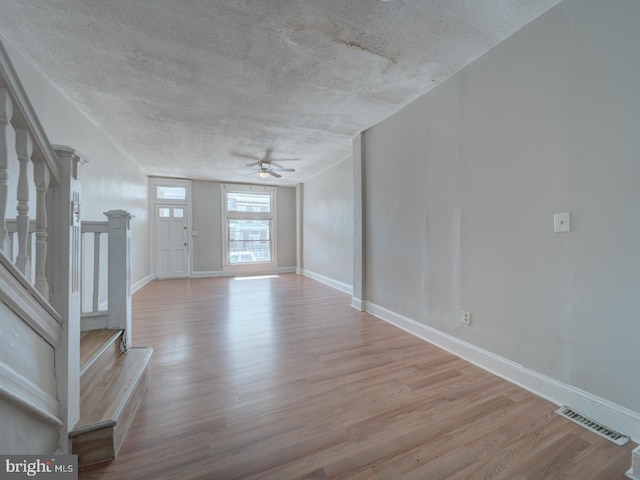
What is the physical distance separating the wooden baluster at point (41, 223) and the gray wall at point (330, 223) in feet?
13.9

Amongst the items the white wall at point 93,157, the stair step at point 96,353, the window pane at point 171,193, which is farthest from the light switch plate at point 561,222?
the window pane at point 171,193

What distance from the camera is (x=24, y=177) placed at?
1112 mm

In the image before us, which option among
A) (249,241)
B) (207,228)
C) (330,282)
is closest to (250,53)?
(330,282)

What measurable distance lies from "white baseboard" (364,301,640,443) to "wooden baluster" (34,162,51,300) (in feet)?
9.62

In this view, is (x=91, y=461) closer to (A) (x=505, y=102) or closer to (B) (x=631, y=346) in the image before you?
(B) (x=631, y=346)

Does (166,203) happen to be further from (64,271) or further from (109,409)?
(109,409)

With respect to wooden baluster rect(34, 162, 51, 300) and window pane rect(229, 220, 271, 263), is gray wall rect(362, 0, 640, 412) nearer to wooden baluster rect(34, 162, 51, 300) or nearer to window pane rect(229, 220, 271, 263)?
wooden baluster rect(34, 162, 51, 300)

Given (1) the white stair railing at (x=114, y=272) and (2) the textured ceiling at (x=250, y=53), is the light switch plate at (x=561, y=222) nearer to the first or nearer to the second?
(2) the textured ceiling at (x=250, y=53)

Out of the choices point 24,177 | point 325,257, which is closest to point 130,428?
point 24,177

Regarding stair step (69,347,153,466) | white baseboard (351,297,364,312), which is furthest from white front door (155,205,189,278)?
stair step (69,347,153,466)

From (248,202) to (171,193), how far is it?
1.94 m

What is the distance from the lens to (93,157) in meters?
3.39

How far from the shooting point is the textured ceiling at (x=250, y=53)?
1.73 meters

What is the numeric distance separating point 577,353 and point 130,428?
2.76 metres
